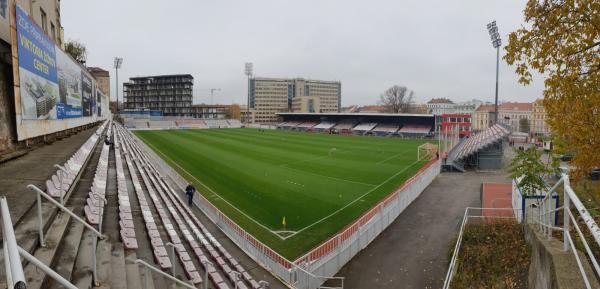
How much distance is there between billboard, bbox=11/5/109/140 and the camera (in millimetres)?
6738

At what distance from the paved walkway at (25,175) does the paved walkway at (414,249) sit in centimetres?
827

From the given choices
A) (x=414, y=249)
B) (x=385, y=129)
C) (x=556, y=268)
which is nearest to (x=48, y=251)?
(x=556, y=268)

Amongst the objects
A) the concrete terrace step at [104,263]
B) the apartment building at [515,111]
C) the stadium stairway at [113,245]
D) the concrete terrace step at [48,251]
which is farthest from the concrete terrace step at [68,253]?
the apartment building at [515,111]

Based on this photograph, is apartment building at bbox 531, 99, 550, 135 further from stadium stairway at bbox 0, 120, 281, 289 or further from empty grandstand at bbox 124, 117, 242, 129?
empty grandstand at bbox 124, 117, 242, 129

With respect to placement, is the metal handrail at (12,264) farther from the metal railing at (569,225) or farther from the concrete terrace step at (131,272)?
the metal railing at (569,225)

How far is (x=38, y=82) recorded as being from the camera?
796 centimetres

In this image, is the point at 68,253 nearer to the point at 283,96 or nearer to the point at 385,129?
the point at 385,129

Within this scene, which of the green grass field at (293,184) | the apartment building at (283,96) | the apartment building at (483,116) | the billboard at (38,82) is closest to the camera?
the billboard at (38,82)

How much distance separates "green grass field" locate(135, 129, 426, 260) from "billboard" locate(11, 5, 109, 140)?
314 inches

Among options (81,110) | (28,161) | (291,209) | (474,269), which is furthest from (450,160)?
(28,161)

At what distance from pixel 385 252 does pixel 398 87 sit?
101287 millimetres

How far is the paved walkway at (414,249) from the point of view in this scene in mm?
10719

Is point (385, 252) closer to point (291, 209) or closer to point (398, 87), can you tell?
point (291, 209)

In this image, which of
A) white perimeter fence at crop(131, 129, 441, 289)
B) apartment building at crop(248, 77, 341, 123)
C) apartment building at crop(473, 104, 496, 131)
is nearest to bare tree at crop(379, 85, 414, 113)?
apartment building at crop(473, 104, 496, 131)
